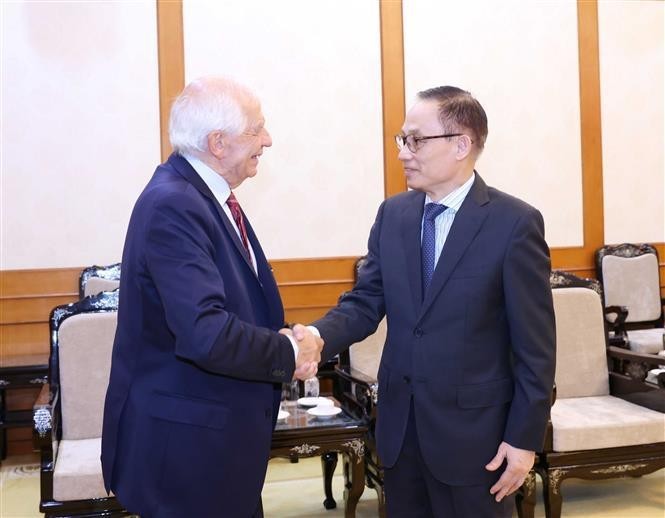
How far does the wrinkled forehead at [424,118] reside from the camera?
6.60ft

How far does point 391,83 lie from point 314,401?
2797 mm

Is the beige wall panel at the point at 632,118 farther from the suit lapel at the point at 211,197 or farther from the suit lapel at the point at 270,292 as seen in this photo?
the suit lapel at the point at 211,197

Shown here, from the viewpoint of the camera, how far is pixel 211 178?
1.85m

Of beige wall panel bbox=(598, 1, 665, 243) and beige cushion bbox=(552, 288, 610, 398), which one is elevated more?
beige wall panel bbox=(598, 1, 665, 243)

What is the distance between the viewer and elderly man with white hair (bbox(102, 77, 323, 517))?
5.31ft

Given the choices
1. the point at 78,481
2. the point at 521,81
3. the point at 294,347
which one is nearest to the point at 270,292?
the point at 294,347

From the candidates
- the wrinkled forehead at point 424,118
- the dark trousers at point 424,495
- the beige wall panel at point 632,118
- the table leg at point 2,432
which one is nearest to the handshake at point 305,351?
the dark trousers at point 424,495

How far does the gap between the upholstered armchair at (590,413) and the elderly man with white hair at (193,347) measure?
6.51 feet

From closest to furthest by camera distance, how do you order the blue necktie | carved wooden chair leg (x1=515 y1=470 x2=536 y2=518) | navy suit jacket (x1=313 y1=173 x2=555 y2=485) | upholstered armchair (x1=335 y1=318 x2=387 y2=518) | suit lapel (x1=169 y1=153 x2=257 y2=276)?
suit lapel (x1=169 y1=153 x2=257 y2=276)
navy suit jacket (x1=313 y1=173 x2=555 y2=485)
the blue necktie
carved wooden chair leg (x1=515 y1=470 x2=536 y2=518)
upholstered armchair (x1=335 y1=318 x2=387 y2=518)

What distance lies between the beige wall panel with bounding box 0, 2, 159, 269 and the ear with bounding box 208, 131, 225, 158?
3547mm

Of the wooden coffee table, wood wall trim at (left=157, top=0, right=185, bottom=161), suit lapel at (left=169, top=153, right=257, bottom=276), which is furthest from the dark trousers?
wood wall trim at (left=157, top=0, right=185, bottom=161)

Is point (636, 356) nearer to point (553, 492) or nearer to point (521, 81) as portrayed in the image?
point (553, 492)

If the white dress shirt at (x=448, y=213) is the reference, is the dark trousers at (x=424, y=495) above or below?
below

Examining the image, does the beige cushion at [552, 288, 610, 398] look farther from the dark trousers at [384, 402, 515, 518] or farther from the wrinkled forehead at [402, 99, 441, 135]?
the wrinkled forehead at [402, 99, 441, 135]
